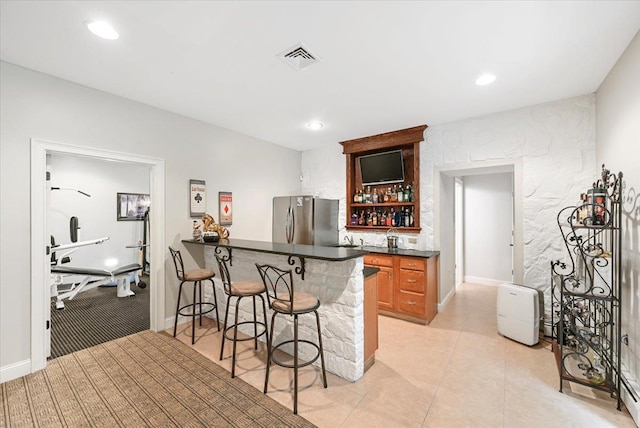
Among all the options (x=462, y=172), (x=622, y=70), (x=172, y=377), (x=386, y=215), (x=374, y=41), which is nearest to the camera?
(x=374, y=41)

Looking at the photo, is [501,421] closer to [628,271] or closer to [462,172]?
[628,271]

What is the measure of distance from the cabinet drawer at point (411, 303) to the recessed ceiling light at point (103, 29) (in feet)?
13.1

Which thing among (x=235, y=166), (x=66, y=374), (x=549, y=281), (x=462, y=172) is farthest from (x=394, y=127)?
(x=66, y=374)

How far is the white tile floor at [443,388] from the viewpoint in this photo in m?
1.90

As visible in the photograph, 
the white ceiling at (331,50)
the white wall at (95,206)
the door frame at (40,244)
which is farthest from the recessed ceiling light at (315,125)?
the white wall at (95,206)

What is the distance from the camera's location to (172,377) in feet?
7.76

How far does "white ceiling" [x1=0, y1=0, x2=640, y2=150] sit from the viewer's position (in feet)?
5.70

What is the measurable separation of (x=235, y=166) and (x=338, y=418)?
3.54 m

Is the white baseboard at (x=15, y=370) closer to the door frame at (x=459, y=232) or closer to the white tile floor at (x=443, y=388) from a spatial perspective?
the white tile floor at (x=443, y=388)

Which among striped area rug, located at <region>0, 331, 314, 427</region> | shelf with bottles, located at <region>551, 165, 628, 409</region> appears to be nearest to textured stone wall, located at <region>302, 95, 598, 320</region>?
shelf with bottles, located at <region>551, 165, 628, 409</region>

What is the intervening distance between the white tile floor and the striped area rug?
0.18m

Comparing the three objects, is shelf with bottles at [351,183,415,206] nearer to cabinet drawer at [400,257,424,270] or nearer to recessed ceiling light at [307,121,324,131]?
cabinet drawer at [400,257,424,270]

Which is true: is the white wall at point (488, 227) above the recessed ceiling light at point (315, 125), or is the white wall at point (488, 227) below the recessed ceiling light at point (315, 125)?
below

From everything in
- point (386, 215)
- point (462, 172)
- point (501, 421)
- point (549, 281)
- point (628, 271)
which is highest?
point (462, 172)
